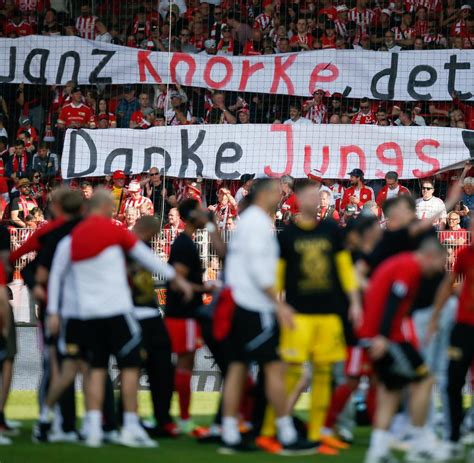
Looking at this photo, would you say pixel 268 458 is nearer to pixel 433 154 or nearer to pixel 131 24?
pixel 433 154

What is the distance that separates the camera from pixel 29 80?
20234 mm

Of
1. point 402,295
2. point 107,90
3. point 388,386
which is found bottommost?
point 388,386

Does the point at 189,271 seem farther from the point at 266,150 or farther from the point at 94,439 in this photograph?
the point at 266,150

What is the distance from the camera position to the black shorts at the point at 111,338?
813 centimetres

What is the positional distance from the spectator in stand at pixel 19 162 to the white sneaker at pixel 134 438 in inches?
463

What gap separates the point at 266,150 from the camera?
1853 centimetres

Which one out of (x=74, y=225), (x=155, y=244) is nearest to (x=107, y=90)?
(x=155, y=244)

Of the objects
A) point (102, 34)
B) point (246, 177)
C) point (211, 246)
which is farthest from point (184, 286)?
point (102, 34)

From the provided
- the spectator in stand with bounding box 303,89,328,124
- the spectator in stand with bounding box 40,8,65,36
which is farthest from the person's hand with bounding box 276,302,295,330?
the spectator in stand with bounding box 40,8,65,36

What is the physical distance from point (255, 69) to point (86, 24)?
358cm

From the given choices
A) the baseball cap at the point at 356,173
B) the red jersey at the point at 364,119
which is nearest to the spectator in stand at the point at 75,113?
the red jersey at the point at 364,119

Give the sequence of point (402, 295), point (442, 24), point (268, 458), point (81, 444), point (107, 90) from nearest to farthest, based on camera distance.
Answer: point (402, 295) < point (268, 458) < point (81, 444) < point (442, 24) < point (107, 90)

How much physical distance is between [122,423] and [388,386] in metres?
2.46

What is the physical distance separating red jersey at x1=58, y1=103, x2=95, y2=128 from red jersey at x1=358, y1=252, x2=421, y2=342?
1303cm
